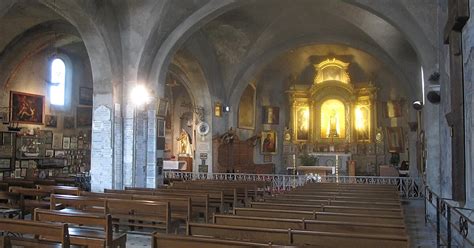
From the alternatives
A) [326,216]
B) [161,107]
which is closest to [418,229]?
[326,216]

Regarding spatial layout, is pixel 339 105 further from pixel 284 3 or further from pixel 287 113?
pixel 284 3

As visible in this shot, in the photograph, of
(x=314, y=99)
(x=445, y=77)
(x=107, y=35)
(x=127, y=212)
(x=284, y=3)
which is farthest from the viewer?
(x=314, y=99)

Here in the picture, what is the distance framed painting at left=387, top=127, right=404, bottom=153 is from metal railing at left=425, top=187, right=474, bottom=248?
12835 mm

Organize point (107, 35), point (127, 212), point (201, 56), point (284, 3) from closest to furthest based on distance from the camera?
point (127, 212), point (107, 35), point (284, 3), point (201, 56)

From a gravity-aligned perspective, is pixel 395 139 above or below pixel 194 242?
above

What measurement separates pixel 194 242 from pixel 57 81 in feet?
61.6

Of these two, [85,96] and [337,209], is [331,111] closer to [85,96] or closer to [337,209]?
[85,96]

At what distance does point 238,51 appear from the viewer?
68.3 feet

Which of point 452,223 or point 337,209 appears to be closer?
point 452,223

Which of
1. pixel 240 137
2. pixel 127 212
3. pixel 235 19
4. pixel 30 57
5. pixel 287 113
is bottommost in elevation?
pixel 127 212

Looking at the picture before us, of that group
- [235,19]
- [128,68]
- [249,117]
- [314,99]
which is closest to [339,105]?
[314,99]

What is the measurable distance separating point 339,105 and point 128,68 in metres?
Answer: 15.6

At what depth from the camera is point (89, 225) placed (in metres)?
5.77

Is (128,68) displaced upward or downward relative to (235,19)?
downward
